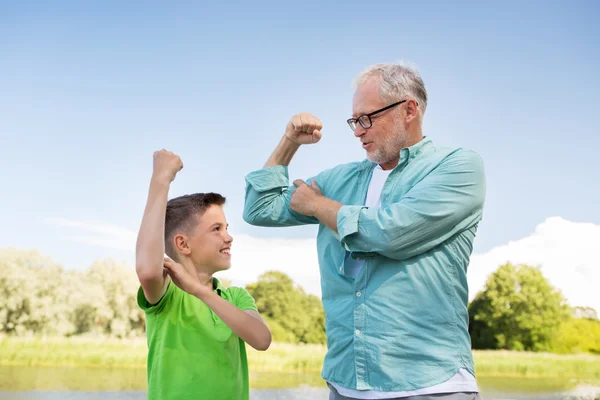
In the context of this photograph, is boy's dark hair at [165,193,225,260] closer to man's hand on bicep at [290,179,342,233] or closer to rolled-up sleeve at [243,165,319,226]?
rolled-up sleeve at [243,165,319,226]

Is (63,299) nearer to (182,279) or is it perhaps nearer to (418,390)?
(182,279)

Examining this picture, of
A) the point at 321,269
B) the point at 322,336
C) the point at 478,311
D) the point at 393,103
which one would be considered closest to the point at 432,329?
the point at 321,269

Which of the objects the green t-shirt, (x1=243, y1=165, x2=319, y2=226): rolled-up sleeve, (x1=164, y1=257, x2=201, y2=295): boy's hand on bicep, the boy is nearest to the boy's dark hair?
the boy

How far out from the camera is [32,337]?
1527cm

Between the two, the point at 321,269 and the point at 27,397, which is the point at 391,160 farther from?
the point at 27,397

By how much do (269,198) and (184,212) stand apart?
1.46 ft

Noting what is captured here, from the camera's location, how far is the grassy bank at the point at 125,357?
1474 centimetres

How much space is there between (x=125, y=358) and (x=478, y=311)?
12.4 metres

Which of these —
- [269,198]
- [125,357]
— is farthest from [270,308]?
[269,198]

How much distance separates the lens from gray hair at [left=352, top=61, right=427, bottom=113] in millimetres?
3018

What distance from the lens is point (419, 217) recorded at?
8.45 ft

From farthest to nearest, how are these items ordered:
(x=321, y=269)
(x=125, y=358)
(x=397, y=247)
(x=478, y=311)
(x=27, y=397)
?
(x=478, y=311) → (x=125, y=358) → (x=27, y=397) → (x=321, y=269) → (x=397, y=247)

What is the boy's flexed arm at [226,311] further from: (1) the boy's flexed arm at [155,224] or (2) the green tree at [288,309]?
(2) the green tree at [288,309]

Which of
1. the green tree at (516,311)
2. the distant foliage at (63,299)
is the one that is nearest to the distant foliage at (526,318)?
the green tree at (516,311)
